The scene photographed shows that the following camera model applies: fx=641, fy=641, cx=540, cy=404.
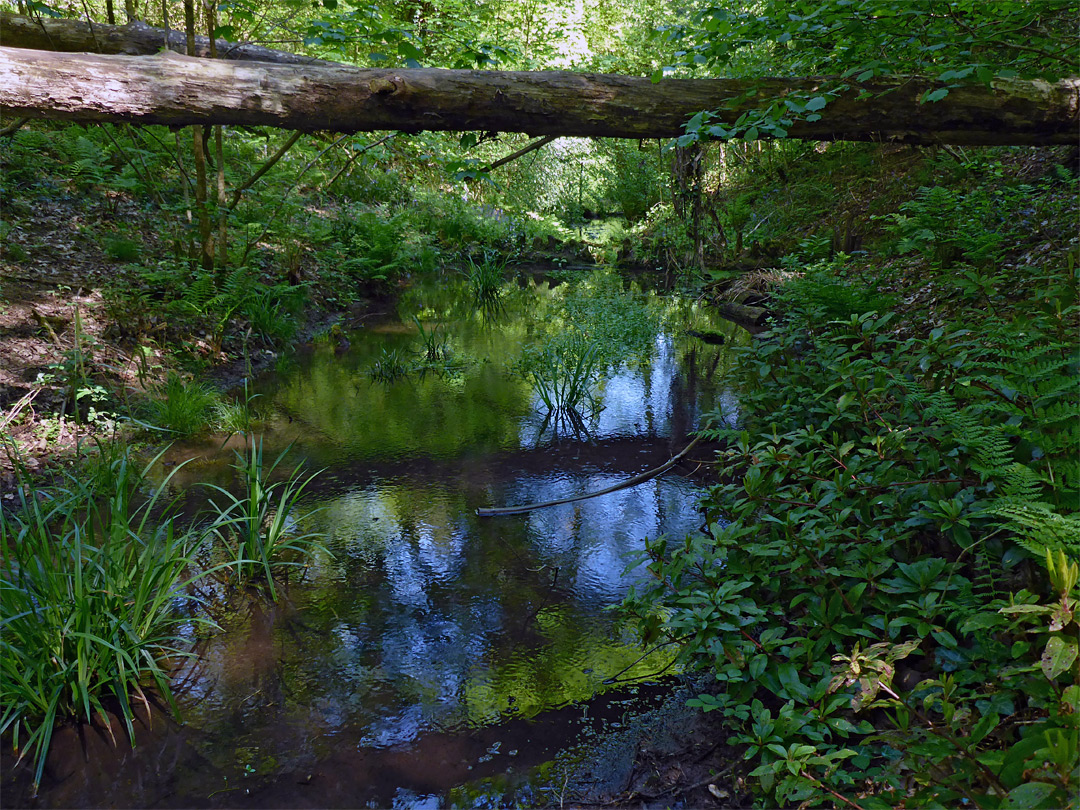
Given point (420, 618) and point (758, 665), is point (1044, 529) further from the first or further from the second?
point (420, 618)

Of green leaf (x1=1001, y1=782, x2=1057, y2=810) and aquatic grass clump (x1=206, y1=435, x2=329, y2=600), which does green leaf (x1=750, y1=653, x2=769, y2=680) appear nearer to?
green leaf (x1=1001, y1=782, x2=1057, y2=810)

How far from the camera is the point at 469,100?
14.1ft

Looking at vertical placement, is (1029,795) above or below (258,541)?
above

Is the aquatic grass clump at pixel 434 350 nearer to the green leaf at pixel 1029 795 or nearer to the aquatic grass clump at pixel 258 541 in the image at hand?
the aquatic grass clump at pixel 258 541

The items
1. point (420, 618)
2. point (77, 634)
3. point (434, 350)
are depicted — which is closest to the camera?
→ point (77, 634)

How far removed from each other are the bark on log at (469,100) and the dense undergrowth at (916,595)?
1.94 meters

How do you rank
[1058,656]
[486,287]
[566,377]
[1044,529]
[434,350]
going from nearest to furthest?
[1058,656] < [1044,529] < [566,377] < [434,350] < [486,287]

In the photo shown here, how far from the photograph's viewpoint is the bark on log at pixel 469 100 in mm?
3709

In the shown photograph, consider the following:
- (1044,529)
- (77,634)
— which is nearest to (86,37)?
(77,634)

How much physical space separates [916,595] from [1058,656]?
29.1 inches

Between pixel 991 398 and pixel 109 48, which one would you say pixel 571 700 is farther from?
pixel 109 48

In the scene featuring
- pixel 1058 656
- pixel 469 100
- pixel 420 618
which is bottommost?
pixel 420 618

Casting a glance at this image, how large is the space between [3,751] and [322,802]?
1.21 meters

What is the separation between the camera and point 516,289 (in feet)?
41.2
